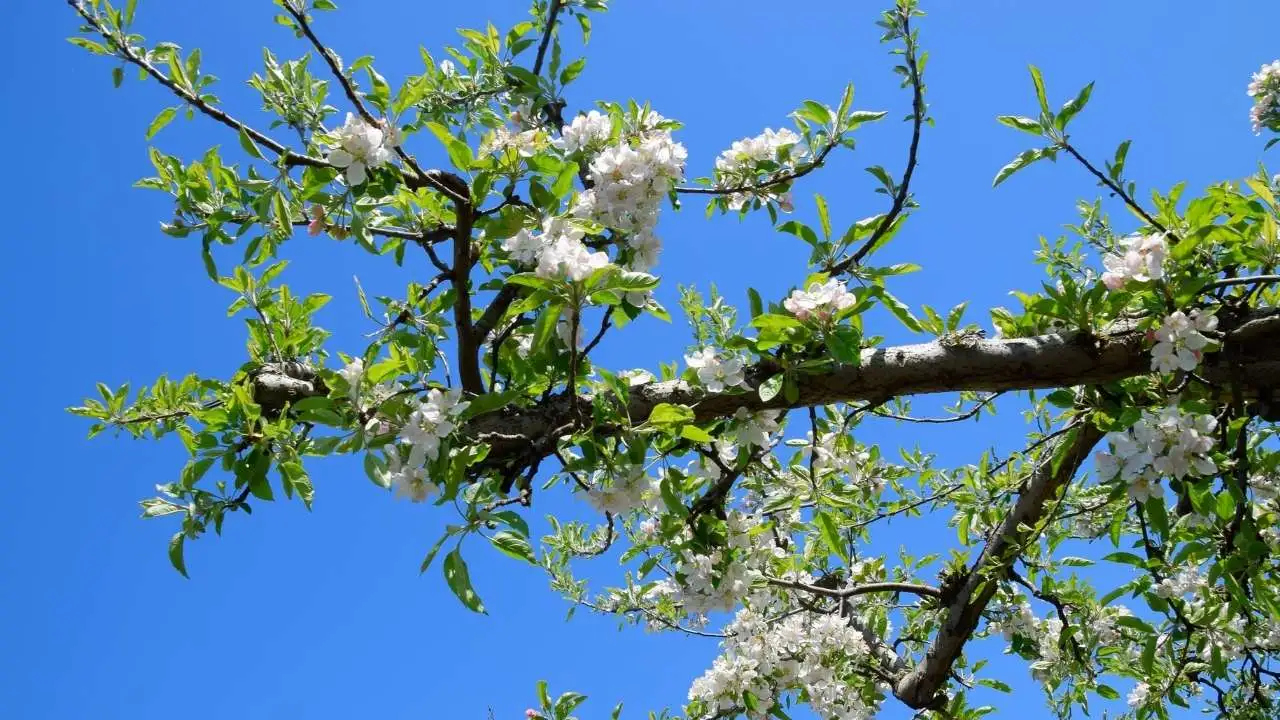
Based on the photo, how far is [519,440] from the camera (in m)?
2.12

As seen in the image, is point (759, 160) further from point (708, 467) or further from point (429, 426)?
point (429, 426)

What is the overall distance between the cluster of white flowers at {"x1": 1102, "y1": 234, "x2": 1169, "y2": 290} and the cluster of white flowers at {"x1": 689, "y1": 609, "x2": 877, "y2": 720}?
1.94 meters

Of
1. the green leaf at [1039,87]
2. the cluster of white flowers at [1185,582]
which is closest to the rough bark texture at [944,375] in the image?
the green leaf at [1039,87]

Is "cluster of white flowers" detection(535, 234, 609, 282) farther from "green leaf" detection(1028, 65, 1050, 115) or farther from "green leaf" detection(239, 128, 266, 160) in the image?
"green leaf" detection(1028, 65, 1050, 115)

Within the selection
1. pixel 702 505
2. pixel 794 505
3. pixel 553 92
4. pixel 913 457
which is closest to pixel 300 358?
pixel 553 92

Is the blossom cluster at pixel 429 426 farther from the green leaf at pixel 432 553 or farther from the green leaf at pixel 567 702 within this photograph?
the green leaf at pixel 567 702

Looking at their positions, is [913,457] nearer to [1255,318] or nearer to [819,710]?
[819,710]

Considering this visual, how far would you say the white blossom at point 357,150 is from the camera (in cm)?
182

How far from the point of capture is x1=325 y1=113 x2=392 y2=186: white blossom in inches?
71.8

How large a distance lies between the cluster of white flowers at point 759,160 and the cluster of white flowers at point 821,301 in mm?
657

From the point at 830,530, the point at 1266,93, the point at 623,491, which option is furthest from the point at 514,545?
the point at 1266,93

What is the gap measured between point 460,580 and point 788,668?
77.0 inches

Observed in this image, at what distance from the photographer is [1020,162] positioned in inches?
84.6

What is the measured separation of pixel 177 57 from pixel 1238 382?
248 centimetres
